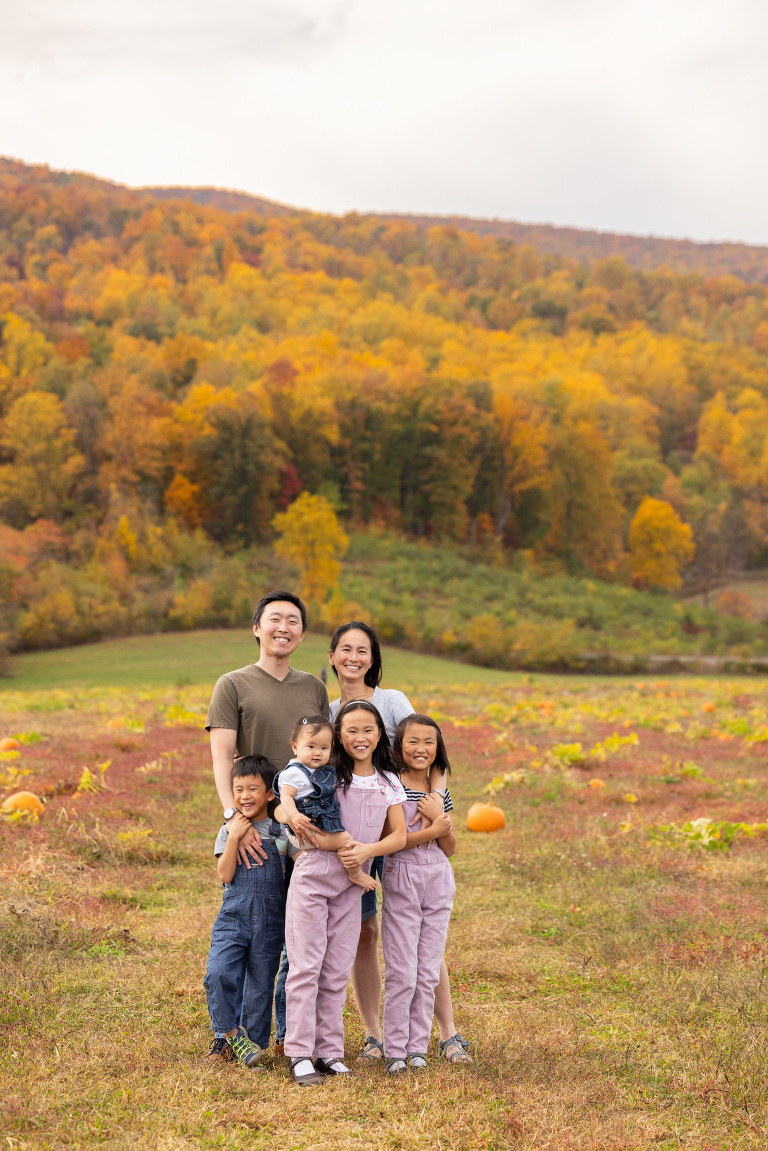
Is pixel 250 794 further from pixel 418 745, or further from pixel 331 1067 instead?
pixel 331 1067

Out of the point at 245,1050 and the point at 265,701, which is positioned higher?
the point at 265,701

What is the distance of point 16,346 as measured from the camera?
8319 centimetres

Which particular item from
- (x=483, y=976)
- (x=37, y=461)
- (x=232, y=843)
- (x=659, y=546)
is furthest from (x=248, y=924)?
(x=659, y=546)

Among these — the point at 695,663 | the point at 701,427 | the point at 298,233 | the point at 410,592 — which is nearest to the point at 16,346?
the point at 410,592

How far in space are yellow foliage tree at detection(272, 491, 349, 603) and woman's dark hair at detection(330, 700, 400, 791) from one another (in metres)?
45.4

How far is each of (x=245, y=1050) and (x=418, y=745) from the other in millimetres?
1727

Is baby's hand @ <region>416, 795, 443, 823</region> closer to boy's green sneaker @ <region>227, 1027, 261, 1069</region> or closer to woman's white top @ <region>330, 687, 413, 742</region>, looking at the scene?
woman's white top @ <region>330, 687, 413, 742</region>

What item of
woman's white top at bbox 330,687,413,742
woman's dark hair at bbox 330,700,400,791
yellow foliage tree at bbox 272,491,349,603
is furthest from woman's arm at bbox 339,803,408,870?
yellow foliage tree at bbox 272,491,349,603

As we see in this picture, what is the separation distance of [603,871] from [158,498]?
6422cm

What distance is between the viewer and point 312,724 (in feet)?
14.9

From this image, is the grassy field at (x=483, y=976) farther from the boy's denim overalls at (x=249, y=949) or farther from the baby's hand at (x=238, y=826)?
the baby's hand at (x=238, y=826)

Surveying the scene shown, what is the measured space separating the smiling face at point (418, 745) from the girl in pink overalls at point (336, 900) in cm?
22

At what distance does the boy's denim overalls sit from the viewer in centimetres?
464

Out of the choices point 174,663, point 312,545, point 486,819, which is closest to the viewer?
point 486,819
